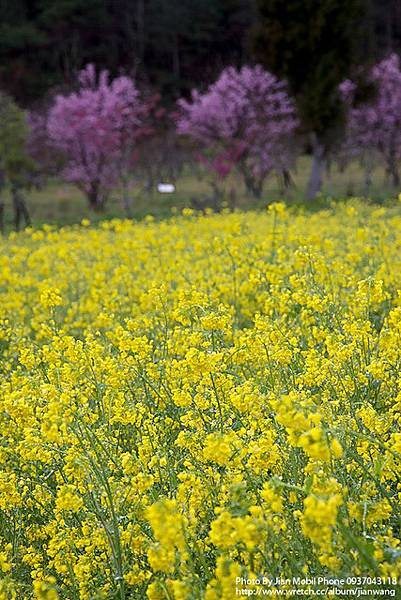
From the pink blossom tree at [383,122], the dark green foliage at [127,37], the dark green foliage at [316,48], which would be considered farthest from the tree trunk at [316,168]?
the dark green foliage at [127,37]

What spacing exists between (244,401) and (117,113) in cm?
2170

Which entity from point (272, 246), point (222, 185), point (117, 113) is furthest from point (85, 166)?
point (272, 246)

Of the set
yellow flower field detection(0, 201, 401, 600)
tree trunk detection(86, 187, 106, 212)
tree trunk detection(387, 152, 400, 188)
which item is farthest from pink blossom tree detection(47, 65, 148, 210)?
yellow flower field detection(0, 201, 401, 600)

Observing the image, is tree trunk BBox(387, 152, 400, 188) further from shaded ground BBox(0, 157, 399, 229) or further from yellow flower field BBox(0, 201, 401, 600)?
yellow flower field BBox(0, 201, 401, 600)

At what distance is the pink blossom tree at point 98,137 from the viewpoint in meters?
22.4

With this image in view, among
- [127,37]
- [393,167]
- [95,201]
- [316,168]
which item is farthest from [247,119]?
[127,37]

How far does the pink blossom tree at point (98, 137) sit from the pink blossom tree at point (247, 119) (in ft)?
6.24

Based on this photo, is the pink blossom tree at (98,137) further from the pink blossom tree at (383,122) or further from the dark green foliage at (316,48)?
the pink blossom tree at (383,122)

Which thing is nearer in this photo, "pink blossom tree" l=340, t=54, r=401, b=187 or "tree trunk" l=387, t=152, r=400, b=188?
"pink blossom tree" l=340, t=54, r=401, b=187

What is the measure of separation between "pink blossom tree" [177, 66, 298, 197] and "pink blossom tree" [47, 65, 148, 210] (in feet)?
6.24

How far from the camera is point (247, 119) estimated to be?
2244 centimetres

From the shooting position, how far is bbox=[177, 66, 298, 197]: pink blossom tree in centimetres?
2231

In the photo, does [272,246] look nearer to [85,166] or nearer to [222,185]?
[85,166]

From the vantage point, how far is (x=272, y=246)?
7.62 meters
